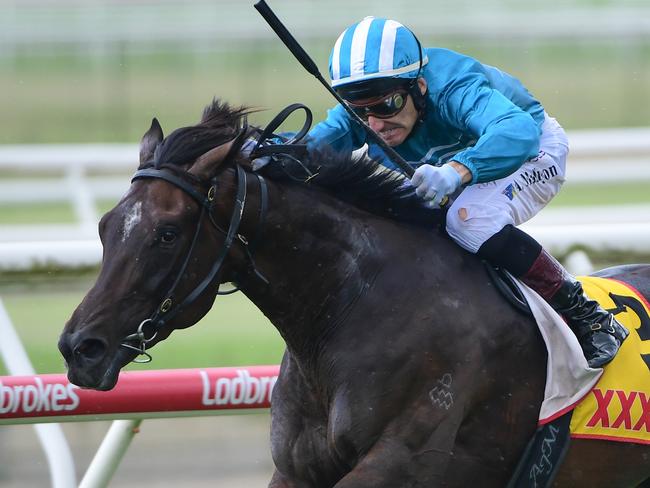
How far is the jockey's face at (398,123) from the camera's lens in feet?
11.0

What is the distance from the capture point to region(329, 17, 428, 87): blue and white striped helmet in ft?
10.6

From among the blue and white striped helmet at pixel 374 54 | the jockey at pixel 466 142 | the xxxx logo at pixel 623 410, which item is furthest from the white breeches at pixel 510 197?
the xxxx logo at pixel 623 410

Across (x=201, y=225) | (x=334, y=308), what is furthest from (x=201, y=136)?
(x=334, y=308)

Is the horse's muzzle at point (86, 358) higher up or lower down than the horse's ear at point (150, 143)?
lower down

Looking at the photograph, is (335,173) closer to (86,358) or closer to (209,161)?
(209,161)

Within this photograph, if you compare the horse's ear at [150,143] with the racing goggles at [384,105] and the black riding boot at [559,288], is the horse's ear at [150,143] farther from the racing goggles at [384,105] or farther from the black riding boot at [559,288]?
the black riding boot at [559,288]

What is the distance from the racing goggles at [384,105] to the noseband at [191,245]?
472 millimetres

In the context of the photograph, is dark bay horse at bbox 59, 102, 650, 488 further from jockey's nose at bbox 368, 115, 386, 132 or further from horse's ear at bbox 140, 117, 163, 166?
jockey's nose at bbox 368, 115, 386, 132

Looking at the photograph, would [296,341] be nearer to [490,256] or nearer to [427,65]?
[490,256]

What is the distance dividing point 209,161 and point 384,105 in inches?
22.9

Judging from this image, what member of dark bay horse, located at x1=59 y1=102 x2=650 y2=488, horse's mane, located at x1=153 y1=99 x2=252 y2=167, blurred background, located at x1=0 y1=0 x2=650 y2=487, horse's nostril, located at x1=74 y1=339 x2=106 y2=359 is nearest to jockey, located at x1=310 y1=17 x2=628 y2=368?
dark bay horse, located at x1=59 y1=102 x2=650 y2=488

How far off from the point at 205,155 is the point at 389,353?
0.63 meters

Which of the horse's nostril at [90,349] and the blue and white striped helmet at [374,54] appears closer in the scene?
the horse's nostril at [90,349]

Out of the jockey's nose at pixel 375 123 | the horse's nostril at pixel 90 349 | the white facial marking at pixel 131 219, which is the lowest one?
the horse's nostril at pixel 90 349
